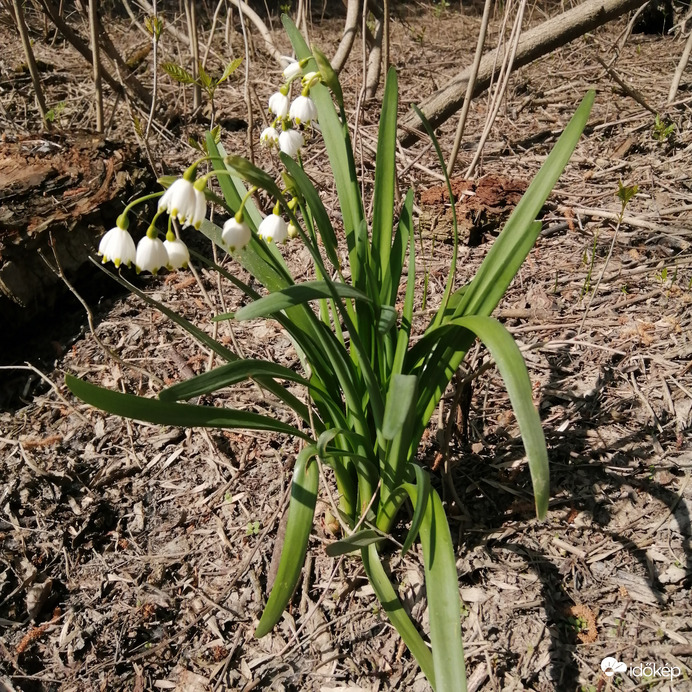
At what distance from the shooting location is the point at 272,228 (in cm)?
121

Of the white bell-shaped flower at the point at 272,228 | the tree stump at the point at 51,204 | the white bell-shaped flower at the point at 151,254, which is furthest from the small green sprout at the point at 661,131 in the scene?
the white bell-shaped flower at the point at 151,254

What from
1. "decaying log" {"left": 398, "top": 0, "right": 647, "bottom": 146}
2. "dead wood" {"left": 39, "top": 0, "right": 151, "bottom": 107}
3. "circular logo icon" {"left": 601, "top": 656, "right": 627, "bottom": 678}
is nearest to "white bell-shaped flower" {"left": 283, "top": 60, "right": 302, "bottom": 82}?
"circular logo icon" {"left": 601, "top": 656, "right": 627, "bottom": 678}

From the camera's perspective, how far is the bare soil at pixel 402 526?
1.53 m

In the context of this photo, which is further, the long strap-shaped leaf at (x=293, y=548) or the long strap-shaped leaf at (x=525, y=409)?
the long strap-shaped leaf at (x=293, y=548)

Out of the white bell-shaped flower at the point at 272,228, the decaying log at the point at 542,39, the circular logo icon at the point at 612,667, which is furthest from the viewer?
the decaying log at the point at 542,39

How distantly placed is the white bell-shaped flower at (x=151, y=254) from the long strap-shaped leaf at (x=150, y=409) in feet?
0.77

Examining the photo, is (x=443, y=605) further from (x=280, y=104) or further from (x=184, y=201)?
(x=280, y=104)

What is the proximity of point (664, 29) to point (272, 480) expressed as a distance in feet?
15.3

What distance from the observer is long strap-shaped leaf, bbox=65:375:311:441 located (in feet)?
3.63

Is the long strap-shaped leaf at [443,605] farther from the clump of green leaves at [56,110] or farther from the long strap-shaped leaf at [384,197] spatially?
the clump of green leaves at [56,110]

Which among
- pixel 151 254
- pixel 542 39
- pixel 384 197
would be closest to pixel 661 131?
pixel 542 39

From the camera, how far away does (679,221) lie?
2523 millimetres

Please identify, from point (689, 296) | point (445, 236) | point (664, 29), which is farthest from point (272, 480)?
point (664, 29)

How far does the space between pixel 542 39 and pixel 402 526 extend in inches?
101
